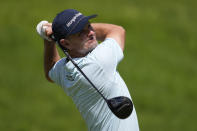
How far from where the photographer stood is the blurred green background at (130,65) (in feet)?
34.1

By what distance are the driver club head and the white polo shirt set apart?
17 cm

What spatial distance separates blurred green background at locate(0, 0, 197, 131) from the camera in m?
10.4

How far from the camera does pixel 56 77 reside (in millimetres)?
5195

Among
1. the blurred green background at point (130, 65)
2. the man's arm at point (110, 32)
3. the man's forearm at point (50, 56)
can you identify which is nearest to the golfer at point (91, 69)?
the man's arm at point (110, 32)

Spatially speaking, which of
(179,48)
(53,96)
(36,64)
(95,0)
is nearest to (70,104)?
(53,96)

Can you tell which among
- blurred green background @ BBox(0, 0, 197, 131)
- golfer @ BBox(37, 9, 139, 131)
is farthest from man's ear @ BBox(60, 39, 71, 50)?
blurred green background @ BBox(0, 0, 197, 131)

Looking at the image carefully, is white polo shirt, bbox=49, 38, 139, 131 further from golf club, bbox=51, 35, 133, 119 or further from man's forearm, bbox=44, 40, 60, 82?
man's forearm, bbox=44, 40, 60, 82

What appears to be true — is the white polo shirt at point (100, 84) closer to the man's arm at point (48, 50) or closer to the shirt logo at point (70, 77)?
the shirt logo at point (70, 77)

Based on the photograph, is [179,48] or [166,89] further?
[179,48]

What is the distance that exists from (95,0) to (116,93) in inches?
396

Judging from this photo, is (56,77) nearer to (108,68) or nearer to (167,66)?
(108,68)

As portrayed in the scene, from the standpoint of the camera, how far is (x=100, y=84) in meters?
4.77

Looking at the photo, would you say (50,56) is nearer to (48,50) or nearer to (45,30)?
(48,50)

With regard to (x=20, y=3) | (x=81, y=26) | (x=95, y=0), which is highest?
(x=81, y=26)
